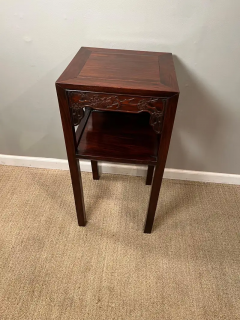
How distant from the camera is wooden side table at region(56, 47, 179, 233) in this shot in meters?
0.69

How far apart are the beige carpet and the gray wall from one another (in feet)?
1.08

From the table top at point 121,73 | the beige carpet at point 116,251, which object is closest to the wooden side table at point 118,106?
the table top at point 121,73

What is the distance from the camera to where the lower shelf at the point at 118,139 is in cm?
86

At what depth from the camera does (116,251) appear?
3.59ft

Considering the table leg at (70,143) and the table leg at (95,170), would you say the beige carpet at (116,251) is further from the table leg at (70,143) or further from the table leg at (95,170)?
the table leg at (70,143)

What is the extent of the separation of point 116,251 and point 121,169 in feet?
1.68

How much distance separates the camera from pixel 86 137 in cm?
93

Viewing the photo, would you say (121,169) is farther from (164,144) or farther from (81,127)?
(164,144)

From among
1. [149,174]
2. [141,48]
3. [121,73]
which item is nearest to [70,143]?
[121,73]

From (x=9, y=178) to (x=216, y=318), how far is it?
1.29 meters

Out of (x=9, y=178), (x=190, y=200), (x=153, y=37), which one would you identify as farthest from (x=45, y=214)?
(x=153, y=37)

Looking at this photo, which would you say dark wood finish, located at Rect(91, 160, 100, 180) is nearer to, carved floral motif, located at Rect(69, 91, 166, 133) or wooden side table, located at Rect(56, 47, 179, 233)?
wooden side table, located at Rect(56, 47, 179, 233)

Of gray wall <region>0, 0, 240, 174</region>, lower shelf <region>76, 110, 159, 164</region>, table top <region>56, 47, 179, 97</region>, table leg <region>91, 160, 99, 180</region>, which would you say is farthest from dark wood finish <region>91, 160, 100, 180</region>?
table top <region>56, 47, 179, 97</region>

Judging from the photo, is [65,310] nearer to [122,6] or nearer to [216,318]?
[216,318]
